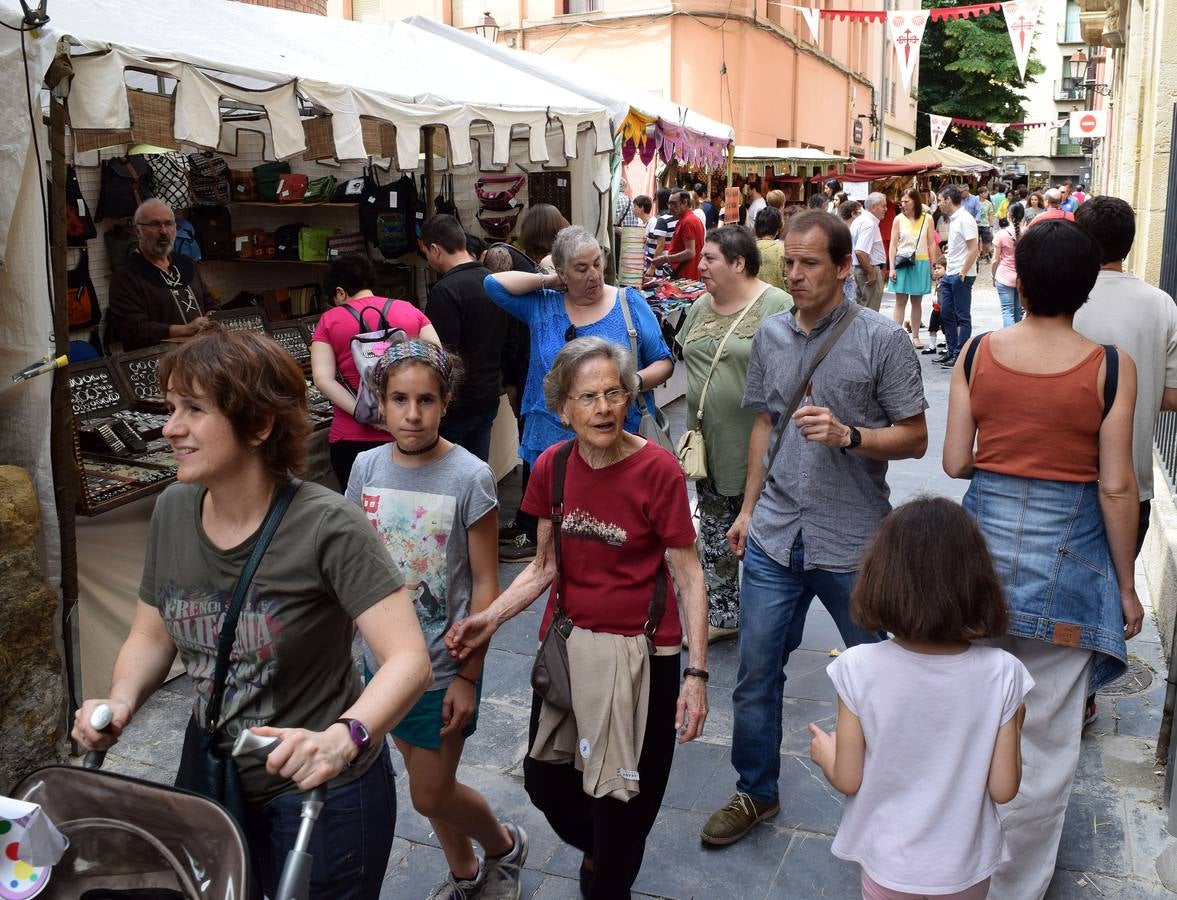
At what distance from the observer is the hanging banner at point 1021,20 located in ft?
56.2

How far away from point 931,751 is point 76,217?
6.63 meters

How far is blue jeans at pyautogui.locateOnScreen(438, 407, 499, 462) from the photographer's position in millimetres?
6270

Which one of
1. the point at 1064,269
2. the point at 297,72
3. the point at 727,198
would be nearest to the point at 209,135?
the point at 297,72

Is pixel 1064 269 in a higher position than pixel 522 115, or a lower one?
lower

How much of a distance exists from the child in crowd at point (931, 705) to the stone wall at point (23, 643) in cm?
303

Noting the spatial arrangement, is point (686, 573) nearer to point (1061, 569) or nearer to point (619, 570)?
point (619, 570)

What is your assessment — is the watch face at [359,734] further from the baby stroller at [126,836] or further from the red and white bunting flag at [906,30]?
the red and white bunting flag at [906,30]

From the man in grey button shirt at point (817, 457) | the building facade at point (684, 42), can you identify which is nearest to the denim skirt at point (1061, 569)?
the man in grey button shirt at point (817, 457)

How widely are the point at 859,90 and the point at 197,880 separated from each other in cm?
3759

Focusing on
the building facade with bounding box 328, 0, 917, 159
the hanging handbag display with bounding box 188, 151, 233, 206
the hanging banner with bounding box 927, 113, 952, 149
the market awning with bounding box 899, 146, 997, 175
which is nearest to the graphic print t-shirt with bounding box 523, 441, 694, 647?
the hanging handbag display with bounding box 188, 151, 233, 206

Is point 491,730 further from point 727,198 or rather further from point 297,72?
point 727,198

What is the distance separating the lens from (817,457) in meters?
3.37

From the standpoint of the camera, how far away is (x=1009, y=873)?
311 centimetres

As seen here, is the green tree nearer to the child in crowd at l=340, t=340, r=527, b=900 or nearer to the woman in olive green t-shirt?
the woman in olive green t-shirt
